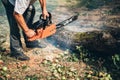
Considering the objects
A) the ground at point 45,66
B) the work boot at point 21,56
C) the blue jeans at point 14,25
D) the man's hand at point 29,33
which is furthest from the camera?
the work boot at point 21,56

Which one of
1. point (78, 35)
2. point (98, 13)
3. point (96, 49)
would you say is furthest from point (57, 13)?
point (96, 49)

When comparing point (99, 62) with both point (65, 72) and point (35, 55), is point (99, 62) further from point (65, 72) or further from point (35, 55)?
point (35, 55)

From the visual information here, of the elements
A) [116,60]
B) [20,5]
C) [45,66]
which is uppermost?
[20,5]

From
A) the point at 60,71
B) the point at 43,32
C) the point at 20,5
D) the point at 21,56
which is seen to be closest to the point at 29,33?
the point at 43,32

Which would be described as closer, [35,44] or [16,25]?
[16,25]

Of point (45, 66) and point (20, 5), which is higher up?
point (20, 5)

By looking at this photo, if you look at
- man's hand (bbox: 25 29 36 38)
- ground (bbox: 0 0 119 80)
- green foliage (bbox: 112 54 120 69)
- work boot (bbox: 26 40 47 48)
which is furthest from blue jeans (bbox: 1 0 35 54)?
green foliage (bbox: 112 54 120 69)

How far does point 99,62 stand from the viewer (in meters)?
5.68

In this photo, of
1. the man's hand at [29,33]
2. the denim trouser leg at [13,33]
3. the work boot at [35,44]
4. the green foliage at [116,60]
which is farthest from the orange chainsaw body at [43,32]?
the green foliage at [116,60]

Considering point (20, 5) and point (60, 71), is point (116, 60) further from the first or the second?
point (20, 5)

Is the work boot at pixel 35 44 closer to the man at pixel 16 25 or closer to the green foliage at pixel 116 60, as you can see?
the man at pixel 16 25

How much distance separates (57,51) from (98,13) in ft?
11.6

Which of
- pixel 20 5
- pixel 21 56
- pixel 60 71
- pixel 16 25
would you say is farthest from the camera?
pixel 21 56

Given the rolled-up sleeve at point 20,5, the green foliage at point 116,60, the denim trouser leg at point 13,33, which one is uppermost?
the rolled-up sleeve at point 20,5
